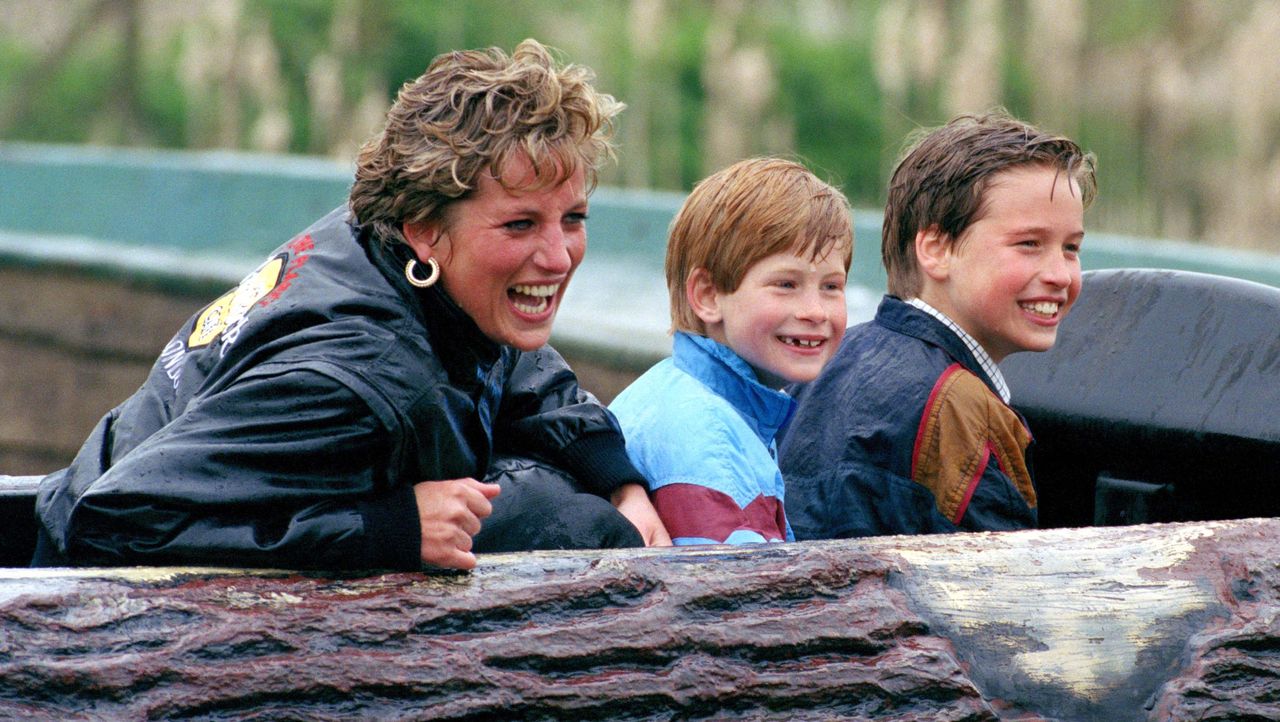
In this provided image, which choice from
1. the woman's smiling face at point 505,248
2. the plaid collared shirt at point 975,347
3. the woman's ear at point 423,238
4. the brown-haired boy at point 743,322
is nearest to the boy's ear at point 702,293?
the brown-haired boy at point 743,322

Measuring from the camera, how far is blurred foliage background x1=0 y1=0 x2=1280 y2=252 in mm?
6852

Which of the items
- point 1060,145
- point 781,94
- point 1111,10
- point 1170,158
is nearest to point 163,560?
point 1060,145

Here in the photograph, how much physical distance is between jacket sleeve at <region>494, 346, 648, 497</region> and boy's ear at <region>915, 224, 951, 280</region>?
1.84 feet

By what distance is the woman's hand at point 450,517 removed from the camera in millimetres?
1696

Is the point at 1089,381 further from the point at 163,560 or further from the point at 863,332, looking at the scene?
the point at 163,560

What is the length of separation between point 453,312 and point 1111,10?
6.41 metres

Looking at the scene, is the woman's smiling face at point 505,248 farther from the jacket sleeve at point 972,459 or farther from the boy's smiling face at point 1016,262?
the boy's smiling face at point 1016,262

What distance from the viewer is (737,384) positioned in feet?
7.55

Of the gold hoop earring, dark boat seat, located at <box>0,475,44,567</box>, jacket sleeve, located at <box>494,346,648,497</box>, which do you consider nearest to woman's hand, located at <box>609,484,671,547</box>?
jacket sleeve, located at <box>494,346,648,497</box>

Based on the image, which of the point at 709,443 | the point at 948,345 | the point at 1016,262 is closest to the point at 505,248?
the point at 709,443

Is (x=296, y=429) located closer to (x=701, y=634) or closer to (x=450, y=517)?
(x=450, y=517)

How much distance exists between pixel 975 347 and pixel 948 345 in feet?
0.23

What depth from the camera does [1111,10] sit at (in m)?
7.64

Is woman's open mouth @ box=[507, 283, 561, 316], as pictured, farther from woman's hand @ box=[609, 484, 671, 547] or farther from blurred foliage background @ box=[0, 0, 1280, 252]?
blurred foliage background @ box=[0, 0, 1280, 252]
